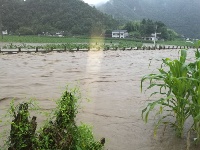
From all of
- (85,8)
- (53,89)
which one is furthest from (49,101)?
(85,8)

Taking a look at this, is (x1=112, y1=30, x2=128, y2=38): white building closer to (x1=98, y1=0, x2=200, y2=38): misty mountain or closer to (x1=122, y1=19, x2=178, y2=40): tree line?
(x1=122, y1=19, x2=178, y2=40): tree line

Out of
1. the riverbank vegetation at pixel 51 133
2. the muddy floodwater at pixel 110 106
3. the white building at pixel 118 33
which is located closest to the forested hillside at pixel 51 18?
the white building at pixel 118 33

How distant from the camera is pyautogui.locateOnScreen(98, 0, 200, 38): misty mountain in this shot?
99.8 metres

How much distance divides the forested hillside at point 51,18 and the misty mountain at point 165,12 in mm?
29680

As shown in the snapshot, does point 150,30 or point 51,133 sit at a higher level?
point 150,30

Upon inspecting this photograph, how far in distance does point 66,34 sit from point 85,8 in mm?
20172

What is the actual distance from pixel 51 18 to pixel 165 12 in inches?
2572

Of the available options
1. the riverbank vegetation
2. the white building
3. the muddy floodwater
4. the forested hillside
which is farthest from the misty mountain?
the riverbank vegetation

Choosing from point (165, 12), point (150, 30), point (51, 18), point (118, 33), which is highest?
point (165, 12)

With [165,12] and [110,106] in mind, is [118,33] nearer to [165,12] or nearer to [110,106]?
[165,12]

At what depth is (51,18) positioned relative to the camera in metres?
69.2

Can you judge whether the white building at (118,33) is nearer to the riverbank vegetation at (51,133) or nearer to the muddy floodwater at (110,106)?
the muddy floodwater at (110,106)

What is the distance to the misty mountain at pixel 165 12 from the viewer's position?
9978 centimetres

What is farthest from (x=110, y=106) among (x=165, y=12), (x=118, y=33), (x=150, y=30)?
(x=165, y=12)
